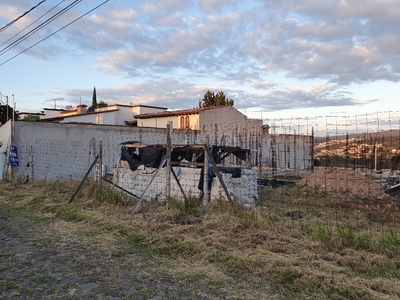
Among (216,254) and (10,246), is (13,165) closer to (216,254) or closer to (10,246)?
(10,246)

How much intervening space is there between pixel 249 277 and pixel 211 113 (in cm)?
2427

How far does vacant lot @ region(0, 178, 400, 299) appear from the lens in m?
4.22

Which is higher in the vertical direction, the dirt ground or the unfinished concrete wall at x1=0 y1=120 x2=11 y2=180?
the unfinished concrete wall at x1=0 y1=120 x2=11 y2=180

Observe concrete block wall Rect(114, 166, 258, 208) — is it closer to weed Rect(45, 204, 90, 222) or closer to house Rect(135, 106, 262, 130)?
weed Rect(45, 204, 90, 222)

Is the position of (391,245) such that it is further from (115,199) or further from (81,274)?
(115,199)

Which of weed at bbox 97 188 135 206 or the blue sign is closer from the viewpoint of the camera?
weed at bbox 97 188 135 206

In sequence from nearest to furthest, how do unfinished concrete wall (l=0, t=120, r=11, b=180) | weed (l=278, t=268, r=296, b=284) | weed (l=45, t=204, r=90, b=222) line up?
weed (l=278, t=268, r=296, b=284), weed (l=45, t=204, r=90, b=222), unfinished concrete wall (l=0, t=120, r=11, b=180)

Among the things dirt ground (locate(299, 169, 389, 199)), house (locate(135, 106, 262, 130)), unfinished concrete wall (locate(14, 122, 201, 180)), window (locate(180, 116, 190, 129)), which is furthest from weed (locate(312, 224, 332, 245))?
window (locate(180, 116, 190, 129))

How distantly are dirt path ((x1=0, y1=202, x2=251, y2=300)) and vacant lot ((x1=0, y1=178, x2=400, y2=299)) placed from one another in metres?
0.01

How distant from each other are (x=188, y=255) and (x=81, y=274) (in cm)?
162

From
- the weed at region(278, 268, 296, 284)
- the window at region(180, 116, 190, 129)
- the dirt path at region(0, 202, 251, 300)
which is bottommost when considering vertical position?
the dirt path at region(0, 202, 251, 300)

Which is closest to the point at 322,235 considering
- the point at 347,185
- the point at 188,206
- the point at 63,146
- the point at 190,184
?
the point at 188,206

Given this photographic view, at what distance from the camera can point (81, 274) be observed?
476 cm

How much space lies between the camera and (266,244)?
19.0 feet
